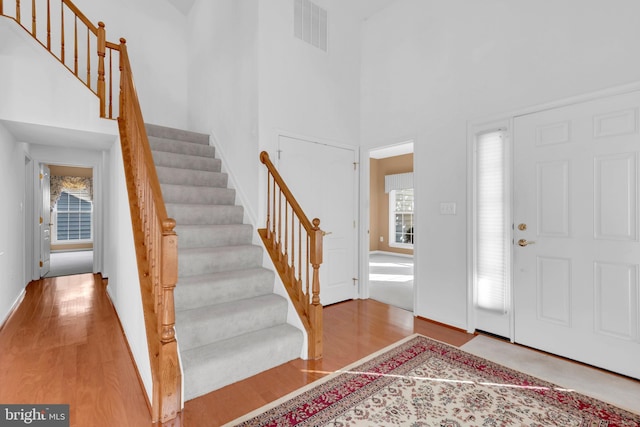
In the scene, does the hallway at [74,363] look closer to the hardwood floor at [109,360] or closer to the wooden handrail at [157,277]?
the hardwood floor at [109,360]

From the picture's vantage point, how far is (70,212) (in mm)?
9102

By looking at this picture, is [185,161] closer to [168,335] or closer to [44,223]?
[168,335]

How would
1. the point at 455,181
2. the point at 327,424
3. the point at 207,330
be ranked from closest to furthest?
1. the point at 327,424
2. the point at 207,330
3. the point at 455,181

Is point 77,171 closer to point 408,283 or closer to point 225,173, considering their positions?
point 225,173

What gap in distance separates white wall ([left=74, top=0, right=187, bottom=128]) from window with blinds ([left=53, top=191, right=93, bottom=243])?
6.14 m

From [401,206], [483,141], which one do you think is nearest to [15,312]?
[483,141]

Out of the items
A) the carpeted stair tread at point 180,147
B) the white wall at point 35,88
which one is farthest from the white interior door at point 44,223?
the white wall at point 35,88

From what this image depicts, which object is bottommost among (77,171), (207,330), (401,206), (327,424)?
(327,424)

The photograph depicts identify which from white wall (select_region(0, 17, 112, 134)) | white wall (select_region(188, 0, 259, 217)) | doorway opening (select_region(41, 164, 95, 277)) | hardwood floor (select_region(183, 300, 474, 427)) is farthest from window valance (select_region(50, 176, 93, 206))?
hardwood floor (select_region(183, 300, 474, 427))

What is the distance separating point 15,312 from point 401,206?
7.69 m

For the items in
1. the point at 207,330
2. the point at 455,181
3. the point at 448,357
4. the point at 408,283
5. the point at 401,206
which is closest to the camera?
the point at 207,330

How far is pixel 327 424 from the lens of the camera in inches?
66.9

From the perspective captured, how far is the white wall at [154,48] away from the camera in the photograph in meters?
4.73

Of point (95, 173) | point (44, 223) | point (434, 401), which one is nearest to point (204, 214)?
point (434, 401)
